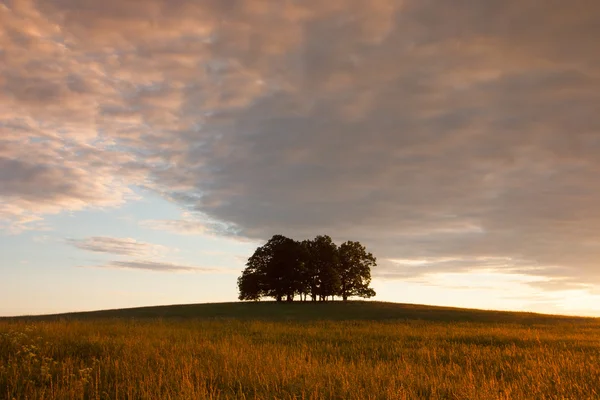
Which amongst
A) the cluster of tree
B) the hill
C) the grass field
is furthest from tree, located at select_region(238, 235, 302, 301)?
the grass field

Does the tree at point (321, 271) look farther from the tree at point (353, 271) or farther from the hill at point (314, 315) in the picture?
the hill at point (314, 315)

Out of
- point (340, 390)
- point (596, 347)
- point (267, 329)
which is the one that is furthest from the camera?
point (267, 329)

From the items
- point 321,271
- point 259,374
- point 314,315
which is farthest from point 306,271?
point 259,374

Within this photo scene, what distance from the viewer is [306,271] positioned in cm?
7412

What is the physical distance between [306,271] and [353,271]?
983cm

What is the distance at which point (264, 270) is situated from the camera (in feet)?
247

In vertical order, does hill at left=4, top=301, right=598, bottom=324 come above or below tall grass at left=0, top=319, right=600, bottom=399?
above

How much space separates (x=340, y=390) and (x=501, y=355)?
1013 centimetres

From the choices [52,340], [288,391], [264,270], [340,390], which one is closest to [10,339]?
[52,340]

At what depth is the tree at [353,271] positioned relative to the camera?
261 ft

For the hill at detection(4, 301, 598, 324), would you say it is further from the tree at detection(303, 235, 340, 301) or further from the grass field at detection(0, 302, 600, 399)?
the grass field at detection(0, 302, 600, 399)

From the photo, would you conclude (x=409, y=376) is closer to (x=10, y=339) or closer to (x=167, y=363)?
(x=167, y=363)

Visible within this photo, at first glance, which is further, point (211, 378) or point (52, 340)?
point (52, 340)

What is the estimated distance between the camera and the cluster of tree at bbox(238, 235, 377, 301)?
242ft
